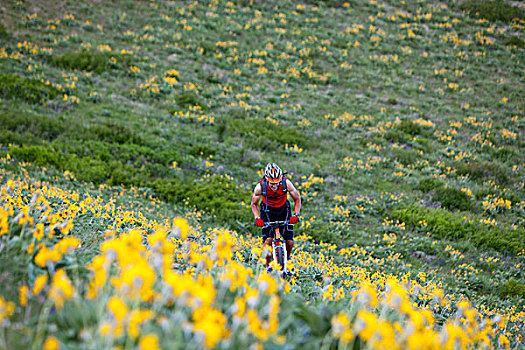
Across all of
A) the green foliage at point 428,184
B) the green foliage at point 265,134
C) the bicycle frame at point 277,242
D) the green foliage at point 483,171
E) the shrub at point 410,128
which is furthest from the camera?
the shrub at point 410,128

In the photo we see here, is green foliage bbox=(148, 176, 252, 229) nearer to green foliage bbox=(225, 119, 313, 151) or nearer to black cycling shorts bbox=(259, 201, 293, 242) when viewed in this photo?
black cycling shorts bbox=(259, 201, 293, 242)

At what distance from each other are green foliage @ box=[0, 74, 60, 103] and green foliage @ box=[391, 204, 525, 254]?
1406 centimetres

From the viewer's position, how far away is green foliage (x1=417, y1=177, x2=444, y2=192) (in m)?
12.8

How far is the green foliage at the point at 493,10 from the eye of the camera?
3222 cm

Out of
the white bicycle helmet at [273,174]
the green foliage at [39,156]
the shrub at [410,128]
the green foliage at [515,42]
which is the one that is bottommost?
the green foliage at [39,156]

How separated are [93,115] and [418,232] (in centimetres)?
1254

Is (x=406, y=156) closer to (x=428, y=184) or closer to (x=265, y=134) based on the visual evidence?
(x=428, y=184)

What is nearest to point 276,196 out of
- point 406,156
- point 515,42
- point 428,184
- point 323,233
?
point 323,233

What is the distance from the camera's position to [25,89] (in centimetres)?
1360

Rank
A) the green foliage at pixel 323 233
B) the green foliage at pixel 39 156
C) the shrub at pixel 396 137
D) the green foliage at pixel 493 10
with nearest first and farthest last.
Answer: the green foliage at pixel 323 233, the green foliage at pixel 39 156, the shrub at pixel 396 137, the green foliage at pixel 493 10

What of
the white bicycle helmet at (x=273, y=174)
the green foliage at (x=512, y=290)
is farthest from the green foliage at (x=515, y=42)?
the white bicycle helmet at (x=273, y=174)

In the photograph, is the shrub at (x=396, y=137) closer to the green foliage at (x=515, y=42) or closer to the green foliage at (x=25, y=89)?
the green foliage at (x=25, y=89)

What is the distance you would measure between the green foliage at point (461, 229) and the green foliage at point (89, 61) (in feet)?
52.8

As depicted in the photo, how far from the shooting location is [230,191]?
432 inches
